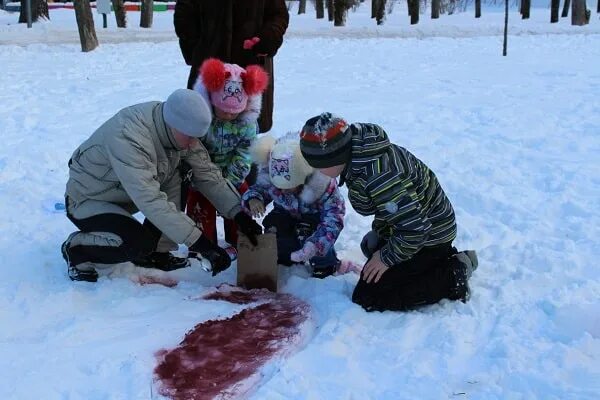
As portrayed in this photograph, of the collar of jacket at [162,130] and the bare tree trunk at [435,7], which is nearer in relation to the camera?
the collar of jacket at [162,130]

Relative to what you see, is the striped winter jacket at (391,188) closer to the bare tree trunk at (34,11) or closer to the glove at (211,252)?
the glove at (211,252)

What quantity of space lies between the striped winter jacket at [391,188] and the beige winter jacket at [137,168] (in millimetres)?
826

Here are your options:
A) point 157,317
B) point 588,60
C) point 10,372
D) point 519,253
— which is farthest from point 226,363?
point 588,60

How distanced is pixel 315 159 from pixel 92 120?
185 inches

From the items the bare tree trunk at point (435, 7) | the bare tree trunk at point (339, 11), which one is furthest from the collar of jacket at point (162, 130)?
the bare tree trunk at point (435, 7)

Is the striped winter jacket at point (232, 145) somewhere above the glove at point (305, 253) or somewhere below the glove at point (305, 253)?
above

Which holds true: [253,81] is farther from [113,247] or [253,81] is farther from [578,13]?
[578,13]

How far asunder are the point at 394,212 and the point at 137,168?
1202 millimetres

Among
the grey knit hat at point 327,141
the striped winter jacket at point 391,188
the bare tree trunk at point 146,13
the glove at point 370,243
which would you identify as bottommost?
the glove at point 370,243

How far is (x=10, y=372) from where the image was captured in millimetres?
2508

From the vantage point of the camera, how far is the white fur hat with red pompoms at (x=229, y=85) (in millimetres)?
3498

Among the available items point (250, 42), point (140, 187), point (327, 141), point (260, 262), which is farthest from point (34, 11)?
point (327, 141)

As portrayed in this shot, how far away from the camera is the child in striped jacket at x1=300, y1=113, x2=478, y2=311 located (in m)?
2.82

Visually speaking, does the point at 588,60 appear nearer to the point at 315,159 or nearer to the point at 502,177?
the point at 502,177
